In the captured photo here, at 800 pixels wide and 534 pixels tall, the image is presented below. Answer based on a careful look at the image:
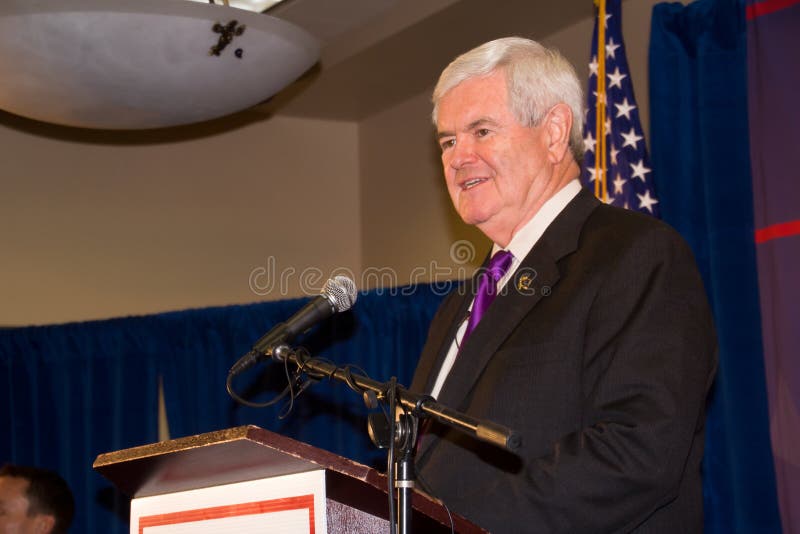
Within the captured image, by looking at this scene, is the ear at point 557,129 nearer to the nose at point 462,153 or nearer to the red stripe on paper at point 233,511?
the nose at point 462,153

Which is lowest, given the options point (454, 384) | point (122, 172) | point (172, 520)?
point (172, 520)

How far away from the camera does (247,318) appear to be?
5.84 meters

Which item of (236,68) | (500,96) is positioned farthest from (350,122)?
(500,96)

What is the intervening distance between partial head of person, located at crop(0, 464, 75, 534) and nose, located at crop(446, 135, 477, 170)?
3.01m

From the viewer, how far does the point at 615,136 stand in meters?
4.44

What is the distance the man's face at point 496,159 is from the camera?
7.79ft

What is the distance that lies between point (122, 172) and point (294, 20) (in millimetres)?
1616

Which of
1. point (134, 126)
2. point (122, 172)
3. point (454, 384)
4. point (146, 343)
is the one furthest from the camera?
point (122, 172)

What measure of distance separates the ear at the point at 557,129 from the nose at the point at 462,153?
0.18 m

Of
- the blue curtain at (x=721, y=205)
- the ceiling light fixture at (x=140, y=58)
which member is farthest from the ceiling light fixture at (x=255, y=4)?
the blue curtain at (x=721, y=205)

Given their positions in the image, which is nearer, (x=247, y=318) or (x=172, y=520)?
(x=172, y=520)

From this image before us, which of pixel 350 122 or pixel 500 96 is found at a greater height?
pixel 350 122

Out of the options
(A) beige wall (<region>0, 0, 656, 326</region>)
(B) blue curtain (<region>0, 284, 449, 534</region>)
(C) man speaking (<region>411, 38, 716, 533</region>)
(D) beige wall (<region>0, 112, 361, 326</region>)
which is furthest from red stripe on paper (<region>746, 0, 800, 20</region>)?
(D) beige wall (<region>0, 112, 361, 326</region>)

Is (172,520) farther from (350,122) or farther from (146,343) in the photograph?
(350,122)
